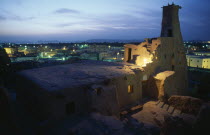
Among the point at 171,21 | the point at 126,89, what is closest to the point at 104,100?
the point at 126,89

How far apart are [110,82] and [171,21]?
11.7m

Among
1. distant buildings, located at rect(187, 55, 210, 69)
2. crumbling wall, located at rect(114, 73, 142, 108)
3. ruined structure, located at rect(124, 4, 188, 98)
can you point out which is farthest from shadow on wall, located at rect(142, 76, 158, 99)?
distant buildings, located at rect(187, 55, 210, 69)

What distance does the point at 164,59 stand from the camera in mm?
16781

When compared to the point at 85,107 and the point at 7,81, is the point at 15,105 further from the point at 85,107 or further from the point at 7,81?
the point at 7,81

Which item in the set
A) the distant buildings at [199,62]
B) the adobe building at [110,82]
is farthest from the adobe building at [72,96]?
the distant buildings at [199,62]

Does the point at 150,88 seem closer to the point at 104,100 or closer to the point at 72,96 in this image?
the point at 104,100

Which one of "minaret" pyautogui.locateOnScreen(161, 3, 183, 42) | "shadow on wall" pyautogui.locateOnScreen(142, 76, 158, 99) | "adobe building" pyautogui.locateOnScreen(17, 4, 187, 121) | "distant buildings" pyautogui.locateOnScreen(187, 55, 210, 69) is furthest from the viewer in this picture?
"distant buildings" pyautogui.locateOnScreen(187, 55, 210, 69)

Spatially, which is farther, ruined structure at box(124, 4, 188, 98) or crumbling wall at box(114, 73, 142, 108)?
ruined structure at box(124, 4, 188, 98)

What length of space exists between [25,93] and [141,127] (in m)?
8.76

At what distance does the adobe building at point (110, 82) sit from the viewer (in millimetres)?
8992

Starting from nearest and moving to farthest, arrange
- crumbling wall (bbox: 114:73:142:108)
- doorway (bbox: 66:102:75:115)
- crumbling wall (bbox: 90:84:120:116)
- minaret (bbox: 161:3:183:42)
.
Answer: doorway (bbox: 66:102:75:115)
crumbling wall (bbox: 90:84:120:116)
crumbling wall (bbox: 114:73:142:108)
minaret (bbox: 161:3:183:42)

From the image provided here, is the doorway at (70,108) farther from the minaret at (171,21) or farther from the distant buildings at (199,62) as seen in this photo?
the distant buildings at (199,62)

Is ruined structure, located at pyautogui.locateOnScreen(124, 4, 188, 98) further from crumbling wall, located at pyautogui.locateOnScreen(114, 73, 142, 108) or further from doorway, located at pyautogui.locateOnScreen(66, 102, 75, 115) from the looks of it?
doorway, located at pyautogui.locateOnScreen(66, 102, 75, 115)

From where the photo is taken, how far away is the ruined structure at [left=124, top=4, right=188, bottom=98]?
14392 mm
